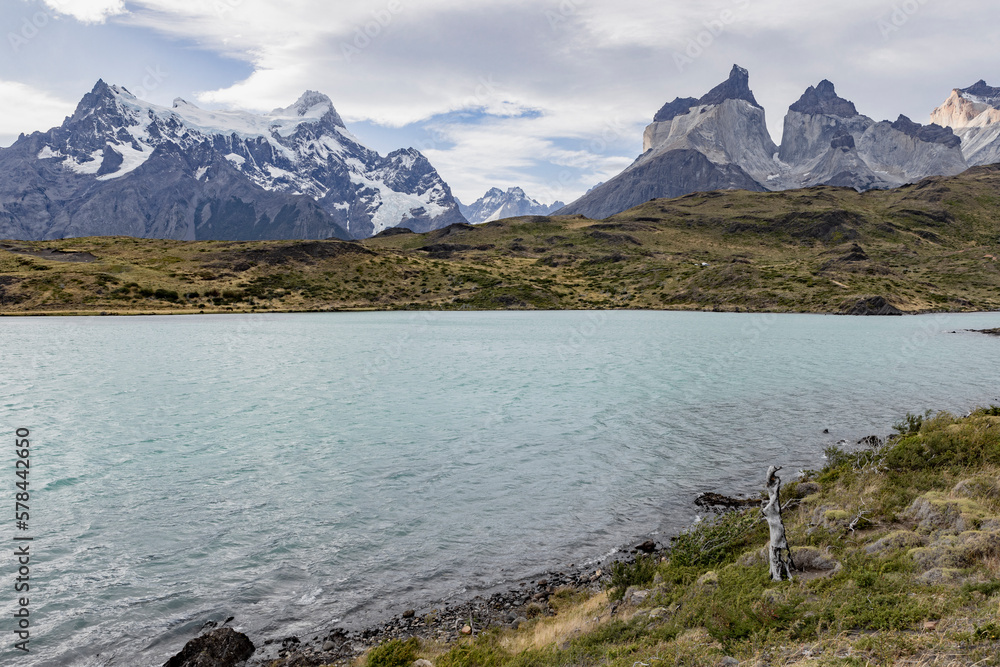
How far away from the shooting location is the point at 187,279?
145 m

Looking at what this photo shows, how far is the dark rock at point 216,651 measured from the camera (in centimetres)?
1101

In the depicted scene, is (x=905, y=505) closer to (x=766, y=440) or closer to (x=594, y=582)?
(x=594, y=582)

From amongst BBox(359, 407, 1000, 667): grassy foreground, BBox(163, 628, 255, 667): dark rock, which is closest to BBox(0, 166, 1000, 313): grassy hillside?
BBox(359, 407, 1000, 667): grassy foreground

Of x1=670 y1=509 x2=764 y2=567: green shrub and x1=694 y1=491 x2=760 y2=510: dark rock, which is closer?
x1=670 y1=509 x2=764 y2=567: green shrub

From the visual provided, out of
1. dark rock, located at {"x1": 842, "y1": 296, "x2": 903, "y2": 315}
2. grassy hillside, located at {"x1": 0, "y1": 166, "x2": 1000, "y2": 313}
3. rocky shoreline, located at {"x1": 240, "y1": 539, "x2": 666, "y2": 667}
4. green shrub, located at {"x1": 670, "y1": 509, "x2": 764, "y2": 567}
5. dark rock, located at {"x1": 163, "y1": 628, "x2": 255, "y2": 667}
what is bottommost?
rocky shoreline, located at {"x1": 240, "y1": 539, "x2": 666, "y2": 667}

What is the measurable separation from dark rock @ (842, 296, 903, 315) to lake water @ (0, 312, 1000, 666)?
224ft

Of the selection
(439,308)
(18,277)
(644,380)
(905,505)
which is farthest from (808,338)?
(18,277)

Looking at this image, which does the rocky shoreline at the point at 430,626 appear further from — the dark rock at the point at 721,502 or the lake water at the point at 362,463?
the dark rock at the point at 721,502

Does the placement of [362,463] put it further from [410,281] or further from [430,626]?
[410,281]

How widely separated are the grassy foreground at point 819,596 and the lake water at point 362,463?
3.03 meters

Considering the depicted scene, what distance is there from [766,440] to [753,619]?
19.8m

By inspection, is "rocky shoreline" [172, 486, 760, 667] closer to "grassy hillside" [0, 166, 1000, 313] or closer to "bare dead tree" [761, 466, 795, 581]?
"bare dead tree" [761, 466, 795, 581]

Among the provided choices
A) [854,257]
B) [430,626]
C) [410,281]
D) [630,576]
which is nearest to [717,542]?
[630,576]

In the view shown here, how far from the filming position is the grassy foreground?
8430 mm
